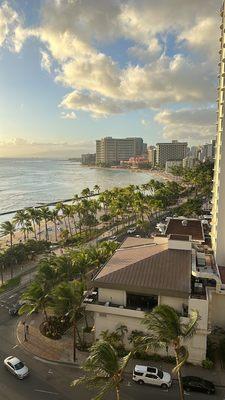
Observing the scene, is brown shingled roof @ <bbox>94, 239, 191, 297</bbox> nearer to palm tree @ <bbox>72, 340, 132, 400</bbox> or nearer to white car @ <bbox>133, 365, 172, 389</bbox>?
white car @ <bbox>133, 365, 172, 389</bbox>

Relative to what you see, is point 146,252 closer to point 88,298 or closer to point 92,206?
point 88,298

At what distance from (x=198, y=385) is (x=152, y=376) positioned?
325cm

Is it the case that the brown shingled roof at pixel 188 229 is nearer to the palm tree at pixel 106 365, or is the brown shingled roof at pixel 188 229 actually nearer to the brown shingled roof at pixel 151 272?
the brown shingled roof at pixel 151 272

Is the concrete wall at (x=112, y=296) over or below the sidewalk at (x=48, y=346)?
over

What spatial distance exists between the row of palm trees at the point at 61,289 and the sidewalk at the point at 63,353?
39.6 inches

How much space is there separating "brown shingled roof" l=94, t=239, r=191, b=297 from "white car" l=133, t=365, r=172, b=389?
5823 millimetres

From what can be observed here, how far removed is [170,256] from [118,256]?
17.7 feet

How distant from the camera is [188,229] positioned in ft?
151

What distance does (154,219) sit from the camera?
89000 mm

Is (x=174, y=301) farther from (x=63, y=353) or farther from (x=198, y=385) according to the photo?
(x=63, y=353)

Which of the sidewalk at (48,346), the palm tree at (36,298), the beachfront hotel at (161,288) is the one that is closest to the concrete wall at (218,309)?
the beachfront hotel at (161,288)

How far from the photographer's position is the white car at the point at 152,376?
24.5 metres

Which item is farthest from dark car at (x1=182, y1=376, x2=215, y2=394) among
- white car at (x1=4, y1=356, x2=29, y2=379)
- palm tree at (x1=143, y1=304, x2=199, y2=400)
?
white car at (x1=4, y1=356, x2=29, y2=379)

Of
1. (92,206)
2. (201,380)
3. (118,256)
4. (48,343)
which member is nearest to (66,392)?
(48,343)
